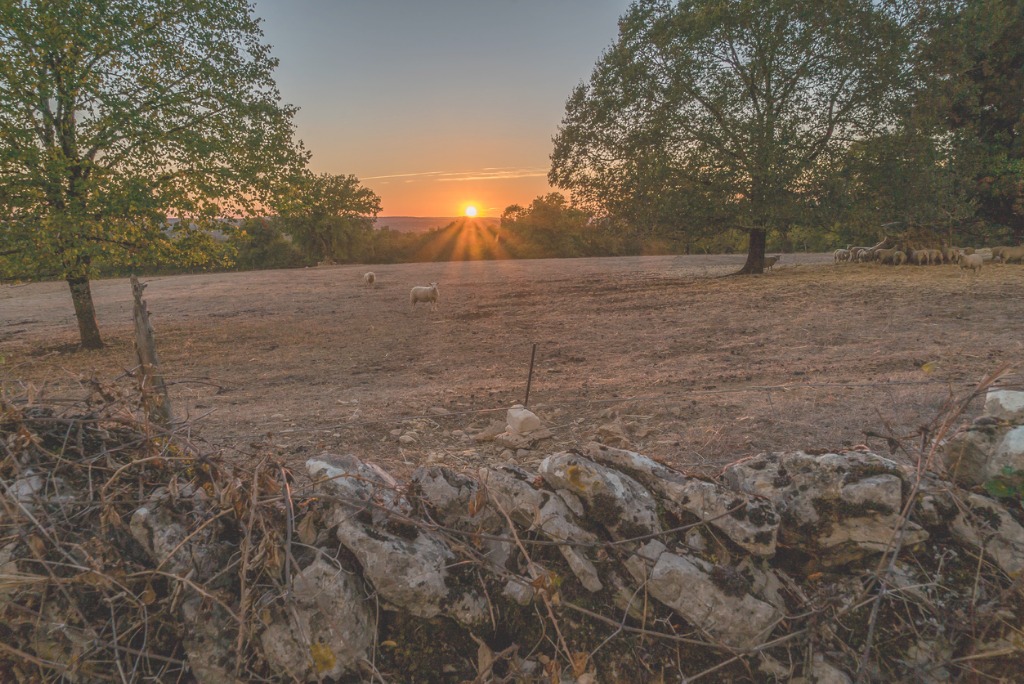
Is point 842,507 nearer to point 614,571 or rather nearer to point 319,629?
point 614,571

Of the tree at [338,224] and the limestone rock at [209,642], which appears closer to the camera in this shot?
the limestone rock at [209,642]

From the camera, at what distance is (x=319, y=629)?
2.41 metres

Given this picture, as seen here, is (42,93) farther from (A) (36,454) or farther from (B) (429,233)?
(B) (429,233)

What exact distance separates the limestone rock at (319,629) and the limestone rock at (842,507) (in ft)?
6.85

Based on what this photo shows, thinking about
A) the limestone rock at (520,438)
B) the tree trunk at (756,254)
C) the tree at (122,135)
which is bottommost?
the limestone rock at (520,438)

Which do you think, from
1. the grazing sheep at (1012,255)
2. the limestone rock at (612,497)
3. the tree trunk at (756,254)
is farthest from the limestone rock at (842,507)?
the grazing sheep at (1012,255)

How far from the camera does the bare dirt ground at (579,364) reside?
5.30m

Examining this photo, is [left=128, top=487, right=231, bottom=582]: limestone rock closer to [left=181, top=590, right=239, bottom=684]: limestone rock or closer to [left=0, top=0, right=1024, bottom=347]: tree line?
[left=181, top=590, right=239, bottom=684]: limestone rock

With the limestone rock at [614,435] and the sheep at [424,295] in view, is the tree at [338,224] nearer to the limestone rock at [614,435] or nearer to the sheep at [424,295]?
the sheep at [424,295]

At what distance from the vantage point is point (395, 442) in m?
5.50

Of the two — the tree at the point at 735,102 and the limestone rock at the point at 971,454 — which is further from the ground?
the tree at the point at 735,102

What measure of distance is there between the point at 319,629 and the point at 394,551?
0.43 m

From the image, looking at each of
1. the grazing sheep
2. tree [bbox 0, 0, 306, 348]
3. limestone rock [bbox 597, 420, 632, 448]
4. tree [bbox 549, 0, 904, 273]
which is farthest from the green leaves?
limestone rock [bbox 597, 420, 632, 448]

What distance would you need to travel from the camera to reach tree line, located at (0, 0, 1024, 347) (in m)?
10.6
